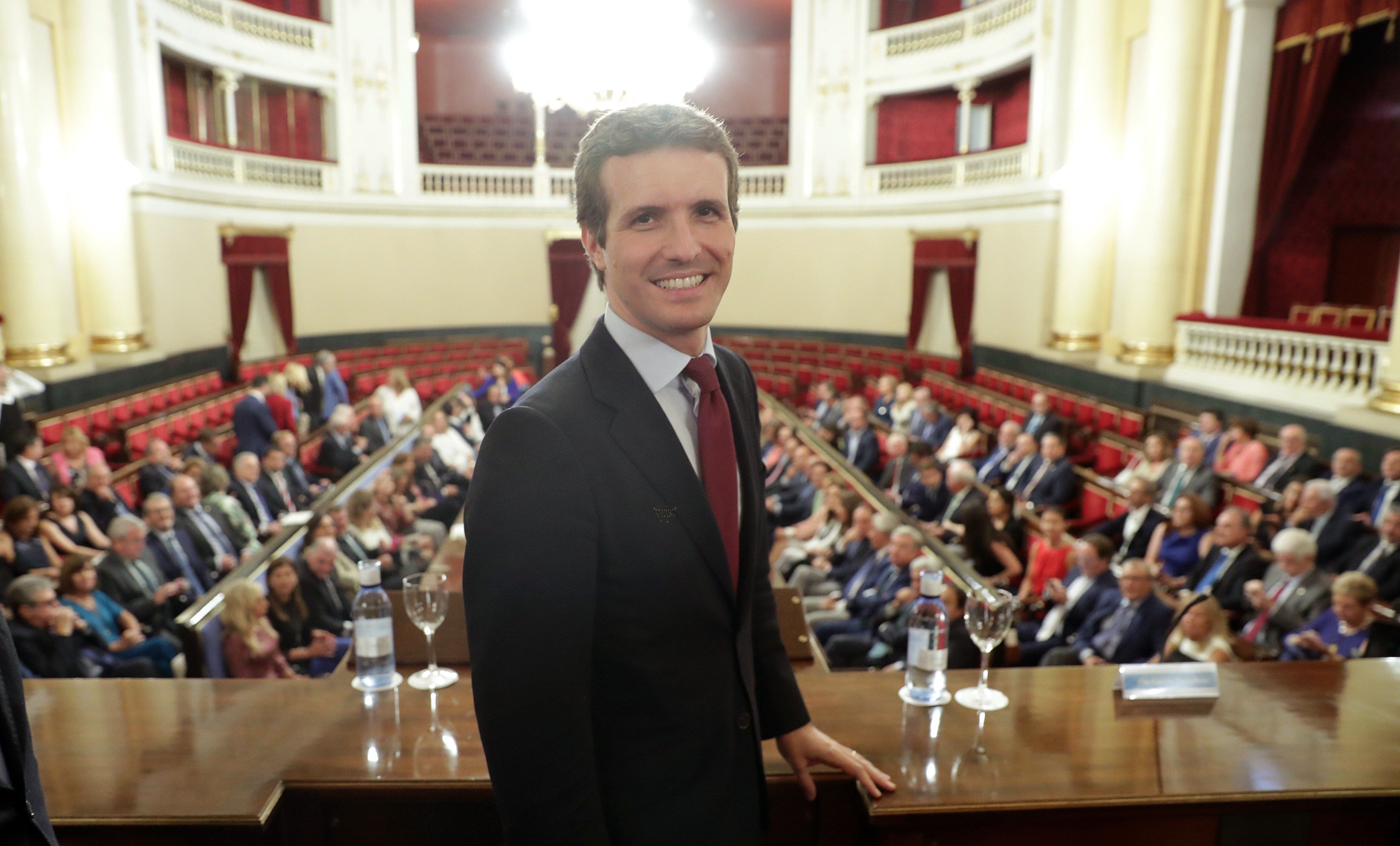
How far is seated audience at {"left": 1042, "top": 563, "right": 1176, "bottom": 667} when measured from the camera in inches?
154

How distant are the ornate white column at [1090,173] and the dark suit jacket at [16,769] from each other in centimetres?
1041

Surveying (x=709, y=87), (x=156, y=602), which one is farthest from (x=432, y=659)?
(x=709, y=87)

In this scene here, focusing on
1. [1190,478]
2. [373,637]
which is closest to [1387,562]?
[1190,478]

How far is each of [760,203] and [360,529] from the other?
32.5 feet

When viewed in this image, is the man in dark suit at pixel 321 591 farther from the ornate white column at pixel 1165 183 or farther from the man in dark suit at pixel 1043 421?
the ornate white column at pixel 1165 183

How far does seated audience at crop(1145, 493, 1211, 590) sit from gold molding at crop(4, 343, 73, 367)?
928 cm

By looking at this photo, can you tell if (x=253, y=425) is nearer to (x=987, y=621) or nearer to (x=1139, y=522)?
(x=1139, y=522)

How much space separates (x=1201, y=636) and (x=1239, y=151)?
661 cm

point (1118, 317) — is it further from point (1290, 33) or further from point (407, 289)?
point (407, 289)

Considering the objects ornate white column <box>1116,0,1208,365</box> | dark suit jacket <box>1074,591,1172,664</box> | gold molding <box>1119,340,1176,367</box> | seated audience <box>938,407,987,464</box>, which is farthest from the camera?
gold molding <box>1119,340,1176,367</box>

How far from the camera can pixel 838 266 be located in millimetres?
14133

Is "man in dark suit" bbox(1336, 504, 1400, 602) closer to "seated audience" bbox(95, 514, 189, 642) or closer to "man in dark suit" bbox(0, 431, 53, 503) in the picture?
"seated audience" bbox(95, 514, 189, 642)

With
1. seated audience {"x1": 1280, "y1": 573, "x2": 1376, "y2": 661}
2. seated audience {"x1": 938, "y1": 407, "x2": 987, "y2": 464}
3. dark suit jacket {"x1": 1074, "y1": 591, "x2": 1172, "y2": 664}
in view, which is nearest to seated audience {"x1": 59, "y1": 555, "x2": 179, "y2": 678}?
dark suit jacket {"x1": 1074, "y1": 591, "x2": 1172, "y2": 664}

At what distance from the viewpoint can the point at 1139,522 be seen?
5.65 metres
